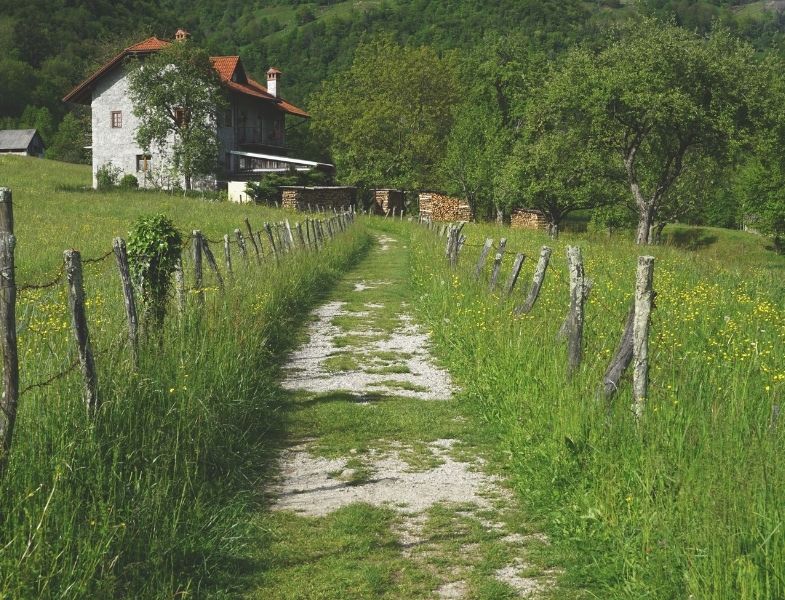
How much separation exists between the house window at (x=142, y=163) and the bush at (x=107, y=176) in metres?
1.66

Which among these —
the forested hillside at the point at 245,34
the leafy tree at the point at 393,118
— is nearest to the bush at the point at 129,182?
the leafy tree at the point at 393,118

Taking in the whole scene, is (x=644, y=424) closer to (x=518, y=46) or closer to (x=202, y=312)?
(x=202, y=312)

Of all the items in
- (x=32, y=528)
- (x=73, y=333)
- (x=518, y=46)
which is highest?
(x=518, y=46)

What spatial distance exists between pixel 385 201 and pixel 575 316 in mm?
56419

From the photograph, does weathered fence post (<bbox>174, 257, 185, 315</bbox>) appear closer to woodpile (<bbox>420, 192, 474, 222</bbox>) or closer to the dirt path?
the dirt path

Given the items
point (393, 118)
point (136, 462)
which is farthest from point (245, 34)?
point (136, 462)

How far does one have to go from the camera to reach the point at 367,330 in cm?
1386

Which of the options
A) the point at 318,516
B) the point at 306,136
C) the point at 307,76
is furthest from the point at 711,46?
the point at 307,76

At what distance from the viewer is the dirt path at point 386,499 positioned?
196 inches

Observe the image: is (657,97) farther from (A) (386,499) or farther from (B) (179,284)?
(A) (386,499)

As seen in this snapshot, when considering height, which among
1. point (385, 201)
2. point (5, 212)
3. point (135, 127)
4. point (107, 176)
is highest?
point (135, 127)

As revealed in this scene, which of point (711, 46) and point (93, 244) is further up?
point (711, 46)

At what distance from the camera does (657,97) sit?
31562 millimetres

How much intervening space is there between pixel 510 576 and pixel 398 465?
7.29 ft
